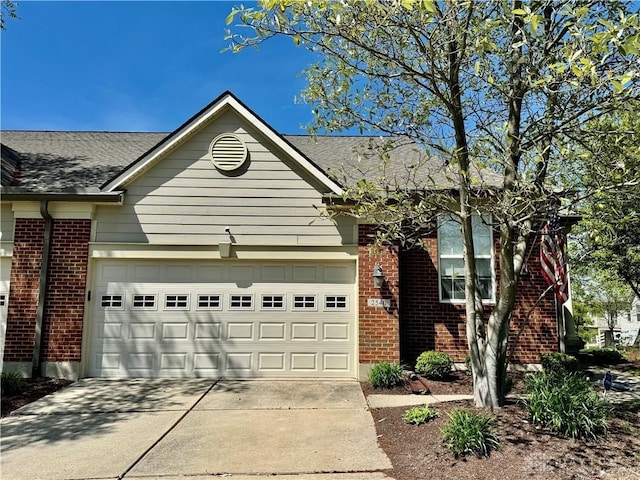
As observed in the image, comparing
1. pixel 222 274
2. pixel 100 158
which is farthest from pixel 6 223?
pixel 222 274

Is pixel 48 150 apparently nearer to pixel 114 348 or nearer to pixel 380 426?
pixel 114 348

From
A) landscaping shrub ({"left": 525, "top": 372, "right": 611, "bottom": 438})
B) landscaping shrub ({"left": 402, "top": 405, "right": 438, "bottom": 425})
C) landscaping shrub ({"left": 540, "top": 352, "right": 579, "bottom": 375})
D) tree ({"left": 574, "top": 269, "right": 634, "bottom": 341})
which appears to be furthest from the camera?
tree ({"left": 574, "top": 269, "right": 634, "bottom": 341})

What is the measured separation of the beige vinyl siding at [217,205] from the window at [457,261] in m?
2.19

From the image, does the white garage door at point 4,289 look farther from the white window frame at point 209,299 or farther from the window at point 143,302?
the white window frame at point 209,299

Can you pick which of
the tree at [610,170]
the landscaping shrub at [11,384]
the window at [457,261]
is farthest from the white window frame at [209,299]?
the tree at [610,170]

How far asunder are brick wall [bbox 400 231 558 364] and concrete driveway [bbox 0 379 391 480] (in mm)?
2053

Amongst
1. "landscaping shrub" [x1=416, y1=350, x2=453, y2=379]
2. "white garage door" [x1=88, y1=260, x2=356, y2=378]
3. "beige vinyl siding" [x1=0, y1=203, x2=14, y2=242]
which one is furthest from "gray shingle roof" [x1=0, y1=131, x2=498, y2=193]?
"landscaping shrub" [x1=416, y1=350, x2=453, y2=379]

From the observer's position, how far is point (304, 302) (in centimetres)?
970

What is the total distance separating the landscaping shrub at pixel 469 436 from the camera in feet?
16.3

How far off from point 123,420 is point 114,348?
311 cm

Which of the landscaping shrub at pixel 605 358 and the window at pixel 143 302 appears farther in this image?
the landscaping shrub at pixel 605 358

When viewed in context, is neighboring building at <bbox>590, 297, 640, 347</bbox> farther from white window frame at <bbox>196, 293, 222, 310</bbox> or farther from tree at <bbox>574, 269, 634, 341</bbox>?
white window frame at <bbox>196, 293, 222, 310</bbox>

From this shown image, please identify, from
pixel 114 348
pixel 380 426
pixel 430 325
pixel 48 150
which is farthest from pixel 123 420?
pixel 48 150

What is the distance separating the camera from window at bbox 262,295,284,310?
31.7 ft
